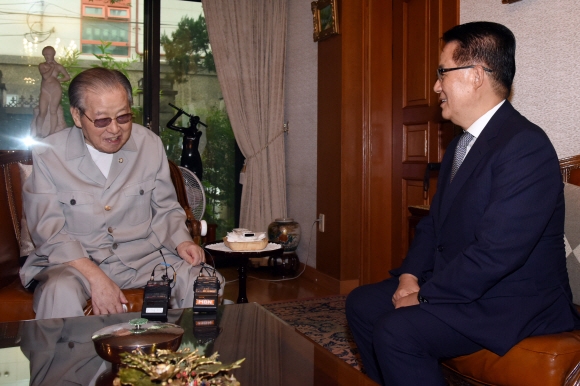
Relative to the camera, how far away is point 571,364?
177 cm

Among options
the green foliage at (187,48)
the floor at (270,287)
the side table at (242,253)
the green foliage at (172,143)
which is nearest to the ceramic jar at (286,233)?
the floor at (270,287)

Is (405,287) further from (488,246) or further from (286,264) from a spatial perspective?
(286,264)

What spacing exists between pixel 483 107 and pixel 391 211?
2.58m

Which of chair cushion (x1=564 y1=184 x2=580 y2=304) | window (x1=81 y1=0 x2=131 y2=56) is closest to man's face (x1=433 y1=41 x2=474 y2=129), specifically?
chair cushion (x1=564 y1=184 x2=580 y2=304)

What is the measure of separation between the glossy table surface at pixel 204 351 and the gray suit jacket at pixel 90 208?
0.48m

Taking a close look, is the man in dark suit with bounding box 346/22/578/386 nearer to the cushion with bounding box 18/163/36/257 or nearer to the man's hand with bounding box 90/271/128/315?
the man's hand with bounding box 90/271/128/315

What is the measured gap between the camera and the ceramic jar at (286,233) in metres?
5.35

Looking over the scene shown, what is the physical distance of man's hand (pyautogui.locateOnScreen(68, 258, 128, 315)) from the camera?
224cm

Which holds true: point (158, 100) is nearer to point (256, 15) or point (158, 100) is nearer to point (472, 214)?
point (256, 15)

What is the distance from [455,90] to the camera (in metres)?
2.15

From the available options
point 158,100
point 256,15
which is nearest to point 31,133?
point 158,100

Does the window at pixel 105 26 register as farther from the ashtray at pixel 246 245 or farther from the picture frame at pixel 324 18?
the ashtray at pixel 246 245

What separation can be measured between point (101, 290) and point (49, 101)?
3.46m

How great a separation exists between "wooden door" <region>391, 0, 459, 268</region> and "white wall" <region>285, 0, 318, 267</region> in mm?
1001
